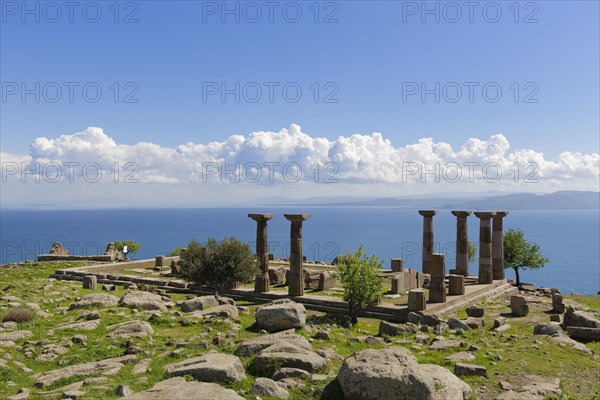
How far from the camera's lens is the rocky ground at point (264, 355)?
11742 mm

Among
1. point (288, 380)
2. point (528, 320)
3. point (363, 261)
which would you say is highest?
point (363, 261)

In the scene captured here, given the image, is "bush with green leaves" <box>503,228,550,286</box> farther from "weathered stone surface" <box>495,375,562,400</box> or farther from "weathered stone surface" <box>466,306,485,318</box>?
"weathered stone surface" <box>495,375,562,400</box>

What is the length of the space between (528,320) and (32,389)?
2339 centimetres

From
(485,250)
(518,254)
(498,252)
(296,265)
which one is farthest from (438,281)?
(518,254)

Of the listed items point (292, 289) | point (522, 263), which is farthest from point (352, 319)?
point (522, 263)

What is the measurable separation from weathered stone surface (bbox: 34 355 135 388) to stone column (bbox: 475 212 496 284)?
94.8 ft

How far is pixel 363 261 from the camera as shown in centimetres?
2419

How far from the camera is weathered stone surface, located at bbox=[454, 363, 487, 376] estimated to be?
583 inches

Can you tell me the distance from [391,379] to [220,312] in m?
13.0

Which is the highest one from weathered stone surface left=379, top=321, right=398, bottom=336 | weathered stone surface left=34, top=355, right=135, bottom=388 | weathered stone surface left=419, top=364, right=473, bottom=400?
weathered stone surface left=419, top=364, right=473, bottom=400

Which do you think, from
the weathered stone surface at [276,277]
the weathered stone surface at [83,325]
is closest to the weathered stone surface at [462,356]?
the weathered stone surface at [83,325]

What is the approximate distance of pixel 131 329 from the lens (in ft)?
60.7

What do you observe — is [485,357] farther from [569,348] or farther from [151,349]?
[151,349]

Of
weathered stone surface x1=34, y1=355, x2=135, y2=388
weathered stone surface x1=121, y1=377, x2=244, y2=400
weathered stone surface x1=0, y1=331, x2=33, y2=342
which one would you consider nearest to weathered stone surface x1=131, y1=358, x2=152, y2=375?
weathered stone surface x1=34, y1=355, x2=135, y2=388
